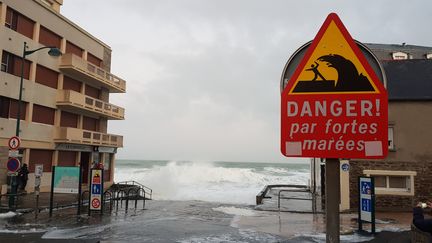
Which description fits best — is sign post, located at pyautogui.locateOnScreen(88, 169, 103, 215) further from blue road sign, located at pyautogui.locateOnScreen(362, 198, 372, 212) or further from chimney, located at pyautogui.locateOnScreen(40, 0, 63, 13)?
chimney, located at pyautogui.locateOnScreen(40, 0, 63, 13)

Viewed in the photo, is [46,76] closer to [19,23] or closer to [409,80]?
[19,23]

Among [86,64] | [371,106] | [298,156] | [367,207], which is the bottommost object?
[367,207]

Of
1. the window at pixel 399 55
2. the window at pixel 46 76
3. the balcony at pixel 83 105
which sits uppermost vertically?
the window at pixel 399 55

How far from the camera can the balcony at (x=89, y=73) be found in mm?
32312

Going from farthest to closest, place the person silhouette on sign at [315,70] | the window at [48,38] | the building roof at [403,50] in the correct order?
the building roof at [403,50] → the window at [48,38] → the person silhouette on sign at [315,70]

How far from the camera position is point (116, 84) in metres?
40.5

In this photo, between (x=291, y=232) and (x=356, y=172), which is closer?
(x=291, y=232)

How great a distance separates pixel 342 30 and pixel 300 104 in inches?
23.2

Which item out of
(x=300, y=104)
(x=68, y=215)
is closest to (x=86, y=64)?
(x=68, y=215)

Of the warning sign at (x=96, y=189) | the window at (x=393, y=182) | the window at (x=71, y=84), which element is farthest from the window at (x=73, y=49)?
the window at (x=393, y=182)

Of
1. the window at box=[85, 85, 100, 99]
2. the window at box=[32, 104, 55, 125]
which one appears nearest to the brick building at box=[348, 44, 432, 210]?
the window at box=[32, 104, 55, 125]

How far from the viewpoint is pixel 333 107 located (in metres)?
2.68

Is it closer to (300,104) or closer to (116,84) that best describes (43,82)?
(116,84)

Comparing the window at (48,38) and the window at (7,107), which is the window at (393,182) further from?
the window at (48,38)
